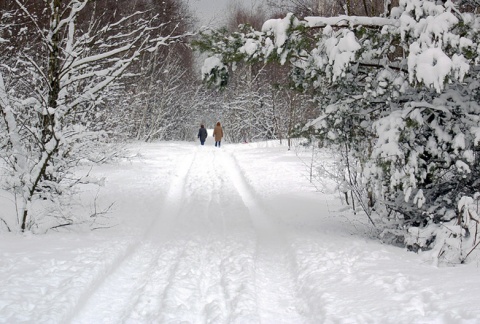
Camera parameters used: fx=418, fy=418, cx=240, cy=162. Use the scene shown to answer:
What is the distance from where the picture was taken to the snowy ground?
13.1ft

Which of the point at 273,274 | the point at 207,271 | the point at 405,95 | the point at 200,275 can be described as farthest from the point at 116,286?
the point at 405,95

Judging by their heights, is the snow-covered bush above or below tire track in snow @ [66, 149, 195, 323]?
above

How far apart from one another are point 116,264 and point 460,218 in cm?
441

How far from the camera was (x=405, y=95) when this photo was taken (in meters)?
5.93

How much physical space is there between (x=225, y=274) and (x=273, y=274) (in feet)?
2.17

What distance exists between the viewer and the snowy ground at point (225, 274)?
3.99m

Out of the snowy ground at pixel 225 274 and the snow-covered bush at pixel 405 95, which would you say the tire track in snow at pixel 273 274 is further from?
the snow-covered bush at pixel 405 95

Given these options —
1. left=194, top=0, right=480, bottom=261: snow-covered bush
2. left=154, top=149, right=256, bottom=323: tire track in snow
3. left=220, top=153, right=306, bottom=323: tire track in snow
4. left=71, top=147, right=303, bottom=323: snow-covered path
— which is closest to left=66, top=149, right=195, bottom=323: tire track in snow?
left=71, top=147, right=303, bottom=323: snow-covered path

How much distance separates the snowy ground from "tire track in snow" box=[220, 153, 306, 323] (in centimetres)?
2

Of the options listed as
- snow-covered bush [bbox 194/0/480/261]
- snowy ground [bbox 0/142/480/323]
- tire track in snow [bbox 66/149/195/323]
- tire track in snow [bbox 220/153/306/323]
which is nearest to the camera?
snowy ground [bbox 0/142/480/323]

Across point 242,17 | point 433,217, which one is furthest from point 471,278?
point 242,17

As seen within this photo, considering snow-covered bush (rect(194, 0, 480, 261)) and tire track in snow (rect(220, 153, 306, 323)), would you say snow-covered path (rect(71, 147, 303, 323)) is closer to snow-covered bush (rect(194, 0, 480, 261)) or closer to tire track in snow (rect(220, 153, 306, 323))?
tire track in snow (rect(220, 153, 306, 323))

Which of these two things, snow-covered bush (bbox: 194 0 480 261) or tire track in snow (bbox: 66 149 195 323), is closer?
tire track in snow (bbox: 66 149 195 323)

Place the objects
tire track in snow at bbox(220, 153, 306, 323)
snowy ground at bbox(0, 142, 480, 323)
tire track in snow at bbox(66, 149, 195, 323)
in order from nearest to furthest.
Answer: snowy ground at bbox(0, 142, 480, 323), tire track in snow at bbox(66, 149, 195, 323), tire track in snow at bbox(220, 153, 306, 323)
